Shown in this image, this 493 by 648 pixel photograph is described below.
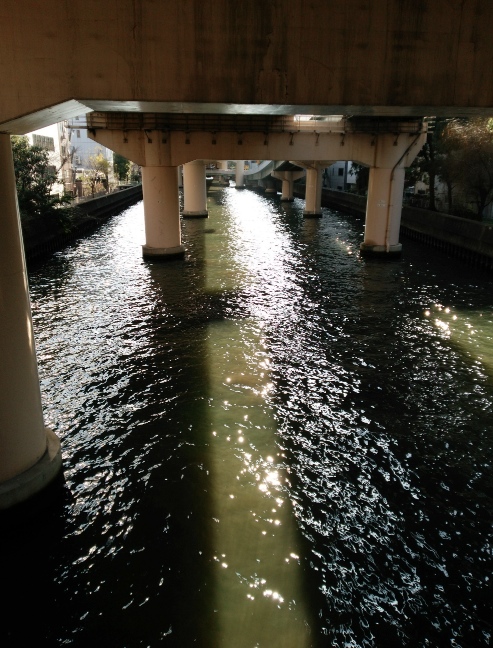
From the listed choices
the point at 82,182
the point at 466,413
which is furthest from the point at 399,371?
the point at 82,182

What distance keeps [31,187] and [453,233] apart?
1024 inches

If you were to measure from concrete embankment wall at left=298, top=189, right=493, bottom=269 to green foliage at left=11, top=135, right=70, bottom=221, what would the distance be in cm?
2386

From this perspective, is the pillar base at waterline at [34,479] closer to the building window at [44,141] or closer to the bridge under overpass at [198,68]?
the bridge under overpass at [198,68]

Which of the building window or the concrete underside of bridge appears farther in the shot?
the building window

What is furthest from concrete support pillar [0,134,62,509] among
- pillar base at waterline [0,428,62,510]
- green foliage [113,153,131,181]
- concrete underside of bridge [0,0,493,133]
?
green foliage [113,153,131,181]

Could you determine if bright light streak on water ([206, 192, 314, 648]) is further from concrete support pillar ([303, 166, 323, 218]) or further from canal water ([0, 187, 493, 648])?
concrete support pillar ([303, 166, 323, 218])

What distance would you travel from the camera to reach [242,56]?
7.30 meters

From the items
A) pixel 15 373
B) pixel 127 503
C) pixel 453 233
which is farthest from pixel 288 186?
pixel 15 373

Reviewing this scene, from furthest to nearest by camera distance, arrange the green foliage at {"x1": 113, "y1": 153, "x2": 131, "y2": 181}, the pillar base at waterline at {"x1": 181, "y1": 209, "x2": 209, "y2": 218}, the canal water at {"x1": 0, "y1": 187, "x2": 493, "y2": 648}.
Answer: the green foliage at {"x1": 113, "y1": 153, "x2": 131, "y2": 181} < the pillar base at waterline at {"x1": 181, "y1": 209, "x2": 209, "y2": 218} < the canal water at {"x1": 0, "y1": 187, "x2": 493, "y2": 648}

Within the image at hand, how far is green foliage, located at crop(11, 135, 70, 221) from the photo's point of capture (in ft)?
99.6

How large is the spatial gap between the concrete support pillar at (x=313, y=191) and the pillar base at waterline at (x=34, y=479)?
4353 cm

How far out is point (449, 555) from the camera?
294 inches

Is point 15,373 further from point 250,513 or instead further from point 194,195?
point 194,195

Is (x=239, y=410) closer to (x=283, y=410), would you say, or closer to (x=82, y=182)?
(x=283, y=410)
